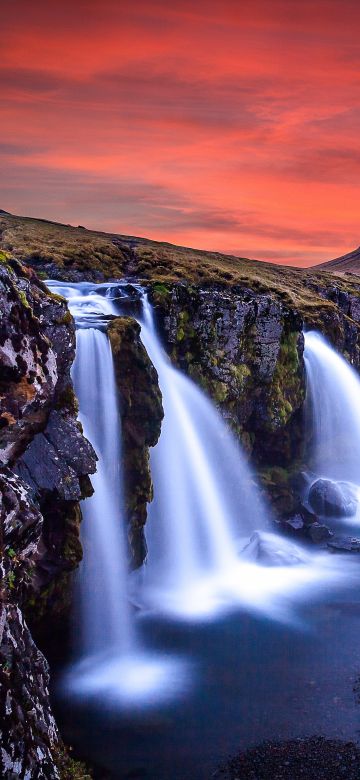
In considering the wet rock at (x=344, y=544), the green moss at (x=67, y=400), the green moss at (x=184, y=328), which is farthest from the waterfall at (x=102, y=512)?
the wet rock at (x=344, y=544)

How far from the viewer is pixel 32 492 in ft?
42.9

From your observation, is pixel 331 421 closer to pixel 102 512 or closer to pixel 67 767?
pixel 102 512

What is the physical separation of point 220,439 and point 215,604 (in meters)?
10.1

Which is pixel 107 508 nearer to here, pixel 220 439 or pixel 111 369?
pixel 111 369

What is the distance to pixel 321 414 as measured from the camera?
3859cm

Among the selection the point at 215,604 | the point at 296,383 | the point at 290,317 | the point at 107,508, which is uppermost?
the point at 290,317

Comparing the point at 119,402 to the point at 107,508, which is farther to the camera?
the point at 119,402

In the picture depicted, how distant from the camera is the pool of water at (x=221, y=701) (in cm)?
1352

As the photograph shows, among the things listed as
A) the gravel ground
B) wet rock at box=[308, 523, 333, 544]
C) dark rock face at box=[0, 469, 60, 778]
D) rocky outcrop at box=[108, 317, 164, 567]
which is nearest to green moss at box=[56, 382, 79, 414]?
rocky outcrop at box=[108, 317, 164, 567]

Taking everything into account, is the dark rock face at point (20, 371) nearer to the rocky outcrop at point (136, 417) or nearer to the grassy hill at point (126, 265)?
the rocky outcrop at point (136, 417)

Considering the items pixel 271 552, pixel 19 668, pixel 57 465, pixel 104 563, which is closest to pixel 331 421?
pixel 271 552

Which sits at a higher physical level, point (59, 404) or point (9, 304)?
point (9, 304)

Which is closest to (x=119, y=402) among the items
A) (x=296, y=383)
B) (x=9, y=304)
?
(x=9, y=304)

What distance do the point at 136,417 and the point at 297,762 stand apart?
12662mm
